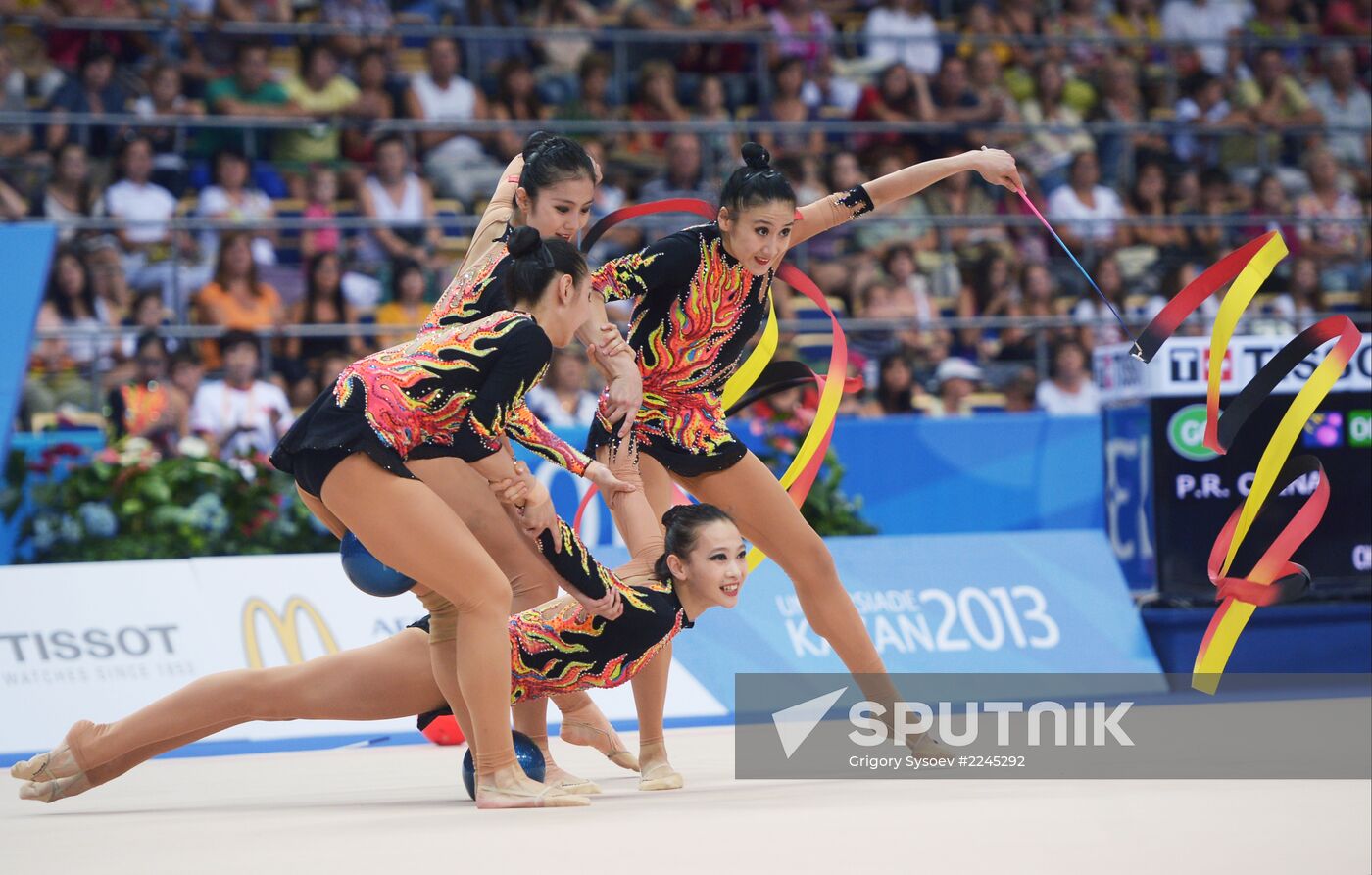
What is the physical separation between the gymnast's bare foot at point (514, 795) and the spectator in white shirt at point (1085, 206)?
739cm

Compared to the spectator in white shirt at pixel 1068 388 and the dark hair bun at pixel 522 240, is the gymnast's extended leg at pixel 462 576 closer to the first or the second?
the dark hair bun at pixel 522 240

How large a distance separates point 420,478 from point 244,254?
5.12 meters

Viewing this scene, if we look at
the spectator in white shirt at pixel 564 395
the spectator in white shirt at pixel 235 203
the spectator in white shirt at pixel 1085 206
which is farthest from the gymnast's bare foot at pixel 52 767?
the spectator in white shirt at pixel 1085 206

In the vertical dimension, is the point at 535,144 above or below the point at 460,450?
above

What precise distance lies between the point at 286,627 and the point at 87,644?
678 millimetres

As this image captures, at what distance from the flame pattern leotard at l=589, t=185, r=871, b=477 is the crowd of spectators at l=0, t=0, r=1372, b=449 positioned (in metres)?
3.42

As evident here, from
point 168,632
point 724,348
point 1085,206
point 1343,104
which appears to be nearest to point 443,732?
point 168,632

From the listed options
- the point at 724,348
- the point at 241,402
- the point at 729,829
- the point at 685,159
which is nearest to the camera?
the point at 729,829

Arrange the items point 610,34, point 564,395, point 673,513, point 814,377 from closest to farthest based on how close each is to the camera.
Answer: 1. point 673,513
2. point 814,377
3. point 564,395
4. point 610,34

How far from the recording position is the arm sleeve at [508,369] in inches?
141

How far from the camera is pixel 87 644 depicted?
5.80 metres

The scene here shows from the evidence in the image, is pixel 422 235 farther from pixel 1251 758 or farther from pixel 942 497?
pixel 1251 758

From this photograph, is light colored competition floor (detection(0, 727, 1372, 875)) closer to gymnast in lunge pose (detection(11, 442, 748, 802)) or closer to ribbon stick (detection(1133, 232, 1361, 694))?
gymnast in lunge pose (detection(11, 442, 748, 802))

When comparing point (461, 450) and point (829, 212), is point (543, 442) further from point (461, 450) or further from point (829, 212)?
point (829, 212)
